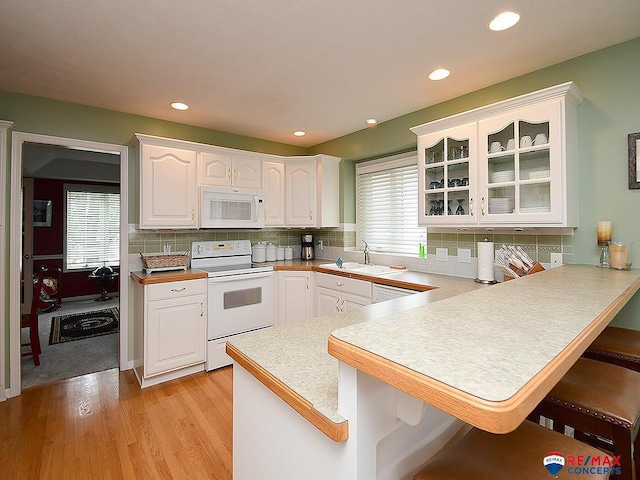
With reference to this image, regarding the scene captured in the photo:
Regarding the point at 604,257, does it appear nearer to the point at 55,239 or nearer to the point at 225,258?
the point at 225,258

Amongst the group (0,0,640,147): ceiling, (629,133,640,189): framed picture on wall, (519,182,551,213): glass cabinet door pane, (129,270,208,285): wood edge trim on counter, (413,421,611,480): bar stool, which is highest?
(0,0,640,147): ceiling

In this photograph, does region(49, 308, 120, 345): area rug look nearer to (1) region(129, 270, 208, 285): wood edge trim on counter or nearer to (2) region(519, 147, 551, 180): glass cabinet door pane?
(1) region(129, 270, 208, 285): wood edge trim on counter

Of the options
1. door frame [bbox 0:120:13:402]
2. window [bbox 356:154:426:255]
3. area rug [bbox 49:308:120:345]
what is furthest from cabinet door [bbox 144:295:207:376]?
window [bbox 356:154:426:255]

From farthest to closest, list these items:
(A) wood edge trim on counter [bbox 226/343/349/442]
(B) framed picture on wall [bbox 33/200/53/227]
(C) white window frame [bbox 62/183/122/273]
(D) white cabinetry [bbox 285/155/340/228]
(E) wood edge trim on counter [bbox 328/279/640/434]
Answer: (C) white window frame [bbox 62/183/122/273] → (B) framed picture on wall [bbox 33/200/53/227] → (D) white cabinetry [bbox 285/155/340/228] → (A) wood edge trim on counter [bbox 226/343/349/442] → (E) wood edge trim on counter [bbox 328/279/640/434]

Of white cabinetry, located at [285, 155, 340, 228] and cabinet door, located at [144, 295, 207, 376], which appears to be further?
white cabinetry, located at [285, 155, 340, 228]

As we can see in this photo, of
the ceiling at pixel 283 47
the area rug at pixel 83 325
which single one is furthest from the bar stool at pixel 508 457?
the area rug at pixel 83 325

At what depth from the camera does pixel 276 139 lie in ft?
13.2

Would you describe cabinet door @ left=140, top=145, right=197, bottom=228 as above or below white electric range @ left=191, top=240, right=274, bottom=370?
above

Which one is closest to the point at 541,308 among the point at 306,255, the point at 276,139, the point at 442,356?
the point at 442,356

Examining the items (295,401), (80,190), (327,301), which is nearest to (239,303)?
(327,301)

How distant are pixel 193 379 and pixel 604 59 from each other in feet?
12.8

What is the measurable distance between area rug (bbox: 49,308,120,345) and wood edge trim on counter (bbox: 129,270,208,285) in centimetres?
180

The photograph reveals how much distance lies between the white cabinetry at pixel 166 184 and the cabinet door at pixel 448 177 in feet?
7.23

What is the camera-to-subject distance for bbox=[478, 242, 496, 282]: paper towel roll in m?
2.41
